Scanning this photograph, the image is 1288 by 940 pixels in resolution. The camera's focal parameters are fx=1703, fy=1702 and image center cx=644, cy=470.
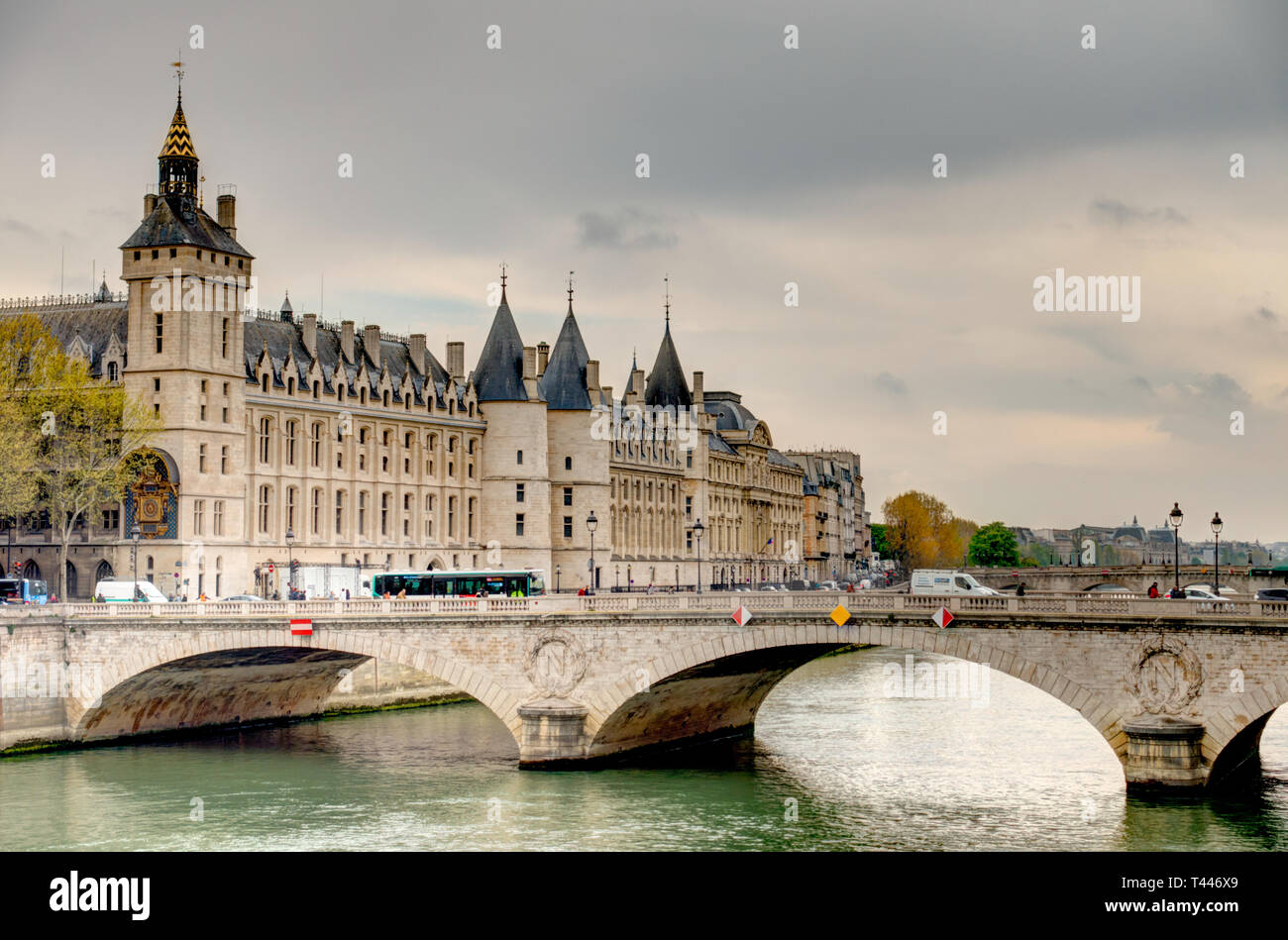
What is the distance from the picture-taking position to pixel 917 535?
17950 centimetres

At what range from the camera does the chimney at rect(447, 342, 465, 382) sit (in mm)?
97062

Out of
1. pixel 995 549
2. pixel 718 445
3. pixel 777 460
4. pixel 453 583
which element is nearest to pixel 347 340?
pixel 453 583

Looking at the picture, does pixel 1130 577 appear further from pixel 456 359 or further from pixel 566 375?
pixel 456 359

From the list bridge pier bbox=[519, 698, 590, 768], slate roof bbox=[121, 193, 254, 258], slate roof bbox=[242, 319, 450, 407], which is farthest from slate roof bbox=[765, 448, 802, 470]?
bridge pier bbox=[519, 698, 590, 768]

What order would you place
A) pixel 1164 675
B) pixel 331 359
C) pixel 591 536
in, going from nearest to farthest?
pixel 1164 675 → pixel 591 536 → pixel 331 359

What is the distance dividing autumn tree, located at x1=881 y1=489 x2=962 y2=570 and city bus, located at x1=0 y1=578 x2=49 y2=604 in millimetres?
115636

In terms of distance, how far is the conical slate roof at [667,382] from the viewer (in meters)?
128

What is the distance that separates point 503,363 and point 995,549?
10904 cm

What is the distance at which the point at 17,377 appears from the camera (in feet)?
227

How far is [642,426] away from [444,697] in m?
51.9

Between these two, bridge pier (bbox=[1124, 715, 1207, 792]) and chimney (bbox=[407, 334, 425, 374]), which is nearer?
bridge pier (bbox=[1124, 715, 1207, 792])

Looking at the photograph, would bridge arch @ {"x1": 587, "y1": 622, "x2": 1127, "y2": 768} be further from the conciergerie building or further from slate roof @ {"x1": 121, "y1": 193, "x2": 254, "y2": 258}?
slate roof @ {"x1": 121, "y1": 193, "x2": 254, "y2": 258}
